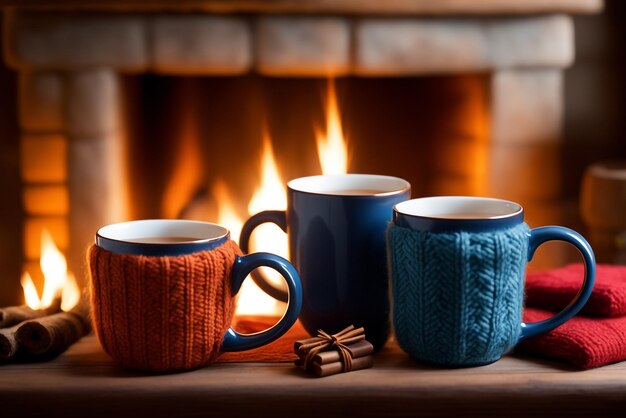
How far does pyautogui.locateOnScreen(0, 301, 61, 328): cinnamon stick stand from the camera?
861 mm

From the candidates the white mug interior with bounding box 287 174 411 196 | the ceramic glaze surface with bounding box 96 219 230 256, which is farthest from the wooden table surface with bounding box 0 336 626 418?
the white mug interior with bounding box 287 174 411 196

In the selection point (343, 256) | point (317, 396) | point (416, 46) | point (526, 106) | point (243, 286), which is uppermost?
point (416, 46)

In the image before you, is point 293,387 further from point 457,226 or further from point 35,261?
point 35,261

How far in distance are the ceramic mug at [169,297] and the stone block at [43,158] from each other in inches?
33.4

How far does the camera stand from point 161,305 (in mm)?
750

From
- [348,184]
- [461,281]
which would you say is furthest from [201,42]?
[461,281]

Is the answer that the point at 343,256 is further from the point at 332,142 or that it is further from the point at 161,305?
the point at 332,142

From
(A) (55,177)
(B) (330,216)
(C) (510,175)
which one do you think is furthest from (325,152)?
(B) (330,216)

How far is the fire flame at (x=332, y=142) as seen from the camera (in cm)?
167

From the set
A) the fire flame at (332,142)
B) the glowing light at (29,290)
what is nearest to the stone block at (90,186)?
the glowing light at (29,290)

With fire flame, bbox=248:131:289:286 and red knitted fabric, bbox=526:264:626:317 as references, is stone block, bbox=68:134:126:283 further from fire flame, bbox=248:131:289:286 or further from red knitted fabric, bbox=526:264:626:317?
red knitted fabric, bbox=526:264:626:317

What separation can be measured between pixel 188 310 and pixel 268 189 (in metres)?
0.97

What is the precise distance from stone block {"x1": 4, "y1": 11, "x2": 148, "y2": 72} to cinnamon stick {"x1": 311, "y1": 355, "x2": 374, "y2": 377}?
91 cm

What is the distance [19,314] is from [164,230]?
0.18 metres
